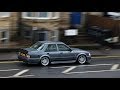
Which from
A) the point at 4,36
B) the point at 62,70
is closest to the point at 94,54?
the point at 62,70

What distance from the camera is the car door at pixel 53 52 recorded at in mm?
12797

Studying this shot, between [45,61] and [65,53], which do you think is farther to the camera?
[65,53]

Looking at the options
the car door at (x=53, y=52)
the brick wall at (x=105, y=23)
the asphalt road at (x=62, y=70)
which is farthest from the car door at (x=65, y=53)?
the brick wall at (x=105, y=23)

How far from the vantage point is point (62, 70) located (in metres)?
12.1

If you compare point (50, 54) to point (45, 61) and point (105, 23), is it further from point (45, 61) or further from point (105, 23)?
point (105, 23)

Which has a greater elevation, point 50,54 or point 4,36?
point 4,36

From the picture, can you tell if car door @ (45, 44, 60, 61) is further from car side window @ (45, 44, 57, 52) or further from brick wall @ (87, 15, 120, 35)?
brick wall @ (87, 15, 120, 35)

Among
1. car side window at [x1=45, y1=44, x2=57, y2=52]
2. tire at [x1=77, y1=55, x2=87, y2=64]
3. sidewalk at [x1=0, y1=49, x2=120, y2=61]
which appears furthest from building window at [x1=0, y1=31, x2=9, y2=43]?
tire at [x1=77, y1=55, x2=87, y2=64]

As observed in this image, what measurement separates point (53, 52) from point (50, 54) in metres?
0.15

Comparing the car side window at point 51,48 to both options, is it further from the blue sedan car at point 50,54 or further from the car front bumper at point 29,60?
the car front bumper at point 29,60

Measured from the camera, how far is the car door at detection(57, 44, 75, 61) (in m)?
12.9

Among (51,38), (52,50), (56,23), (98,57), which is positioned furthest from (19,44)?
(56,23)
